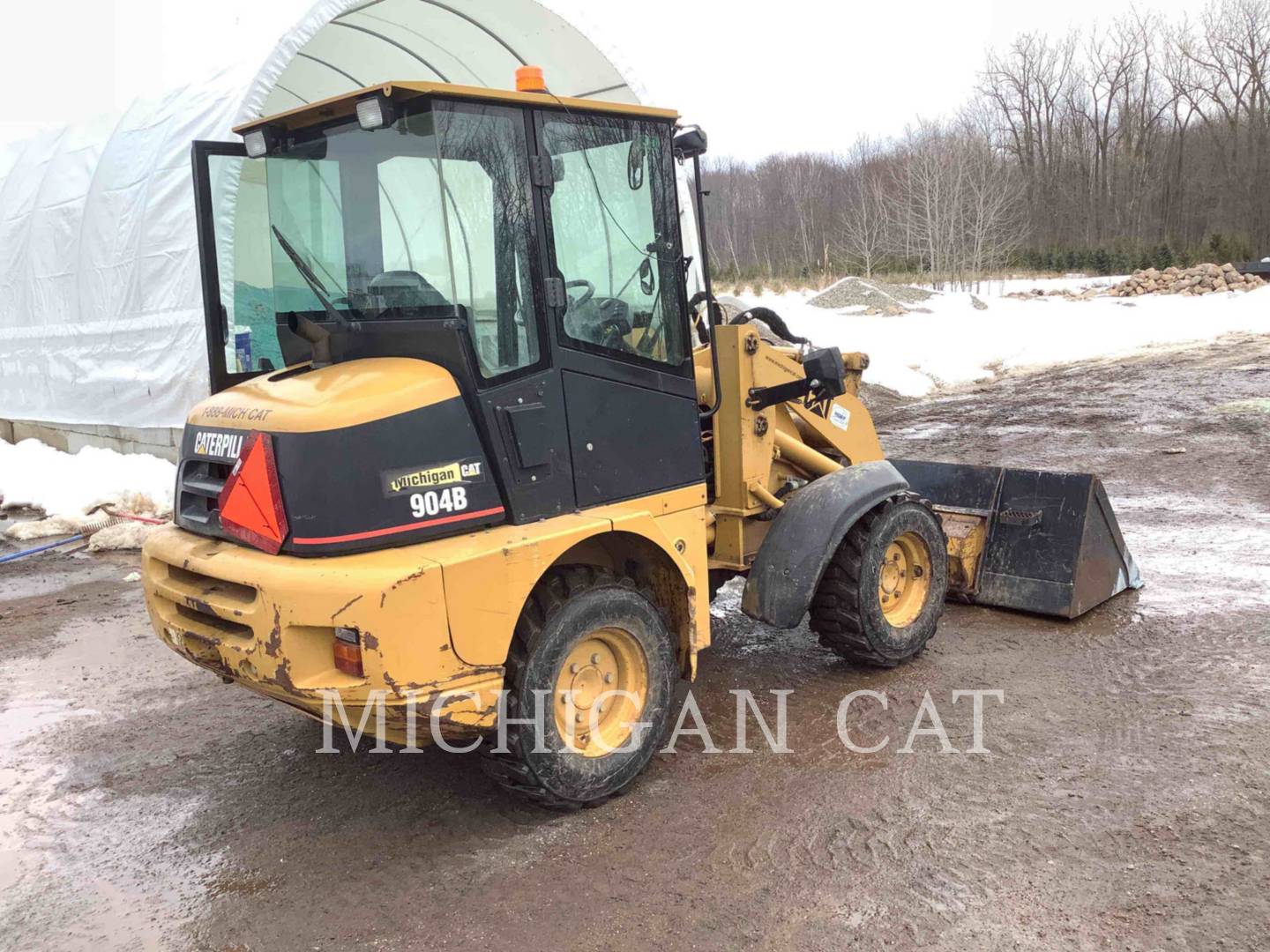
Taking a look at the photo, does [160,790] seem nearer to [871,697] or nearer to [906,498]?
[871,697]

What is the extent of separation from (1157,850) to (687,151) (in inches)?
122

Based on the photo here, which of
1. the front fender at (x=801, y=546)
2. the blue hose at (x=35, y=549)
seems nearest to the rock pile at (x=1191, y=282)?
the front fender at (x=801, y=546)

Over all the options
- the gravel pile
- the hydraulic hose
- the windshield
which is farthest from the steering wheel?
the gravel pile

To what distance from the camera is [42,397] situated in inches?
508

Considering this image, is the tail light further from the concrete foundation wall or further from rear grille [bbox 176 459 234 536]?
the concrete foundation wall

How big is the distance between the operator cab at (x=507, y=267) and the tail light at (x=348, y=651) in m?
0.33

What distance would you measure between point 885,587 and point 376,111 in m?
3.29

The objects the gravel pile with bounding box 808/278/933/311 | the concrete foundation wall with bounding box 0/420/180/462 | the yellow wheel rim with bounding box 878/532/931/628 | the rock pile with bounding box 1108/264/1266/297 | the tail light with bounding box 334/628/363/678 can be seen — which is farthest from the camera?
the rock pile with bounding box 1108/264/1266/297

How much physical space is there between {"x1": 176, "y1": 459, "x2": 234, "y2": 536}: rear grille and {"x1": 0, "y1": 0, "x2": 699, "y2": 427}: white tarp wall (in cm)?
663

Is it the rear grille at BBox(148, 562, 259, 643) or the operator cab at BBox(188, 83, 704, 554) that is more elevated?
the operator cab at BBox(188, 83, 704, 554)

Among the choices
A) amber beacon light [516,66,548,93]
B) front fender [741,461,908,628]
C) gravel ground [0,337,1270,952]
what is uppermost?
amber beacon light [516,66,548,93]

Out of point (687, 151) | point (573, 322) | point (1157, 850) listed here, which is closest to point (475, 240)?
point (573, 322)

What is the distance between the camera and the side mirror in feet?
13.6

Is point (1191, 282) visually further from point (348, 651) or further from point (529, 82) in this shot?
point (348, 651)
